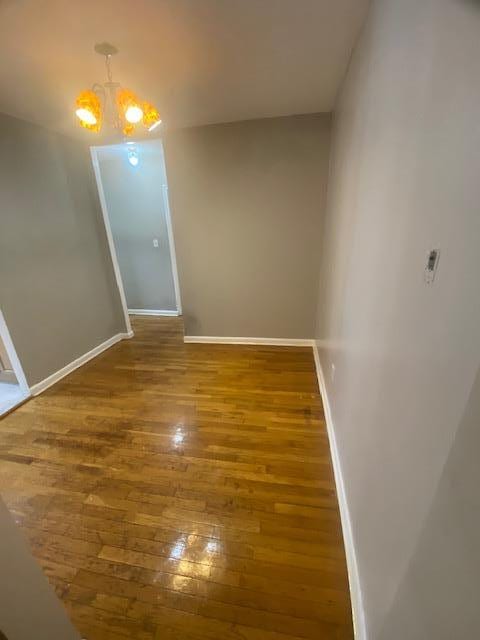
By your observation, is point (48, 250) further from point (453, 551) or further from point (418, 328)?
point (453, 551)

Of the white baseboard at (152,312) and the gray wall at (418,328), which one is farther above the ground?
the gray wall at (418,328)

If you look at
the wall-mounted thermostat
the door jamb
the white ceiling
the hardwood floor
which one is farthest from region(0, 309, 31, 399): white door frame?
the wall-mounted thermostat

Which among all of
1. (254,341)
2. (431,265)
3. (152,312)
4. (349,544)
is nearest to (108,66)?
(431,265)

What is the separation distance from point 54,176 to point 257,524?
11.3ft

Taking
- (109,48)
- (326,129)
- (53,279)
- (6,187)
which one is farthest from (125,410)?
(326,129)

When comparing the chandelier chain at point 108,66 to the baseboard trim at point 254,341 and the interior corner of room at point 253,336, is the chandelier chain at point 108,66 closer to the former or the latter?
the interior corner of room at point 253,336

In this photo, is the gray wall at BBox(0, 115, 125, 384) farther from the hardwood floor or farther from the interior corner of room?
the hardwood floor

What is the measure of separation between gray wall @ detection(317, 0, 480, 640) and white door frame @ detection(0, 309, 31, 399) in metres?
2.80

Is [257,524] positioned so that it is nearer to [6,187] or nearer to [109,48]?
[109,48]

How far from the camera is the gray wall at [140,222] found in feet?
12.5

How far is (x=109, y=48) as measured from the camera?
1.43 m

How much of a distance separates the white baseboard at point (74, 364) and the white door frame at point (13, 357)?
0.06 metres

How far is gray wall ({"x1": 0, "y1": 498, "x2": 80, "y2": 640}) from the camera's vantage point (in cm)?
63

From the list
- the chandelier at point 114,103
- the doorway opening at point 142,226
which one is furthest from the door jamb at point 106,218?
the chandelier at point 114,103
